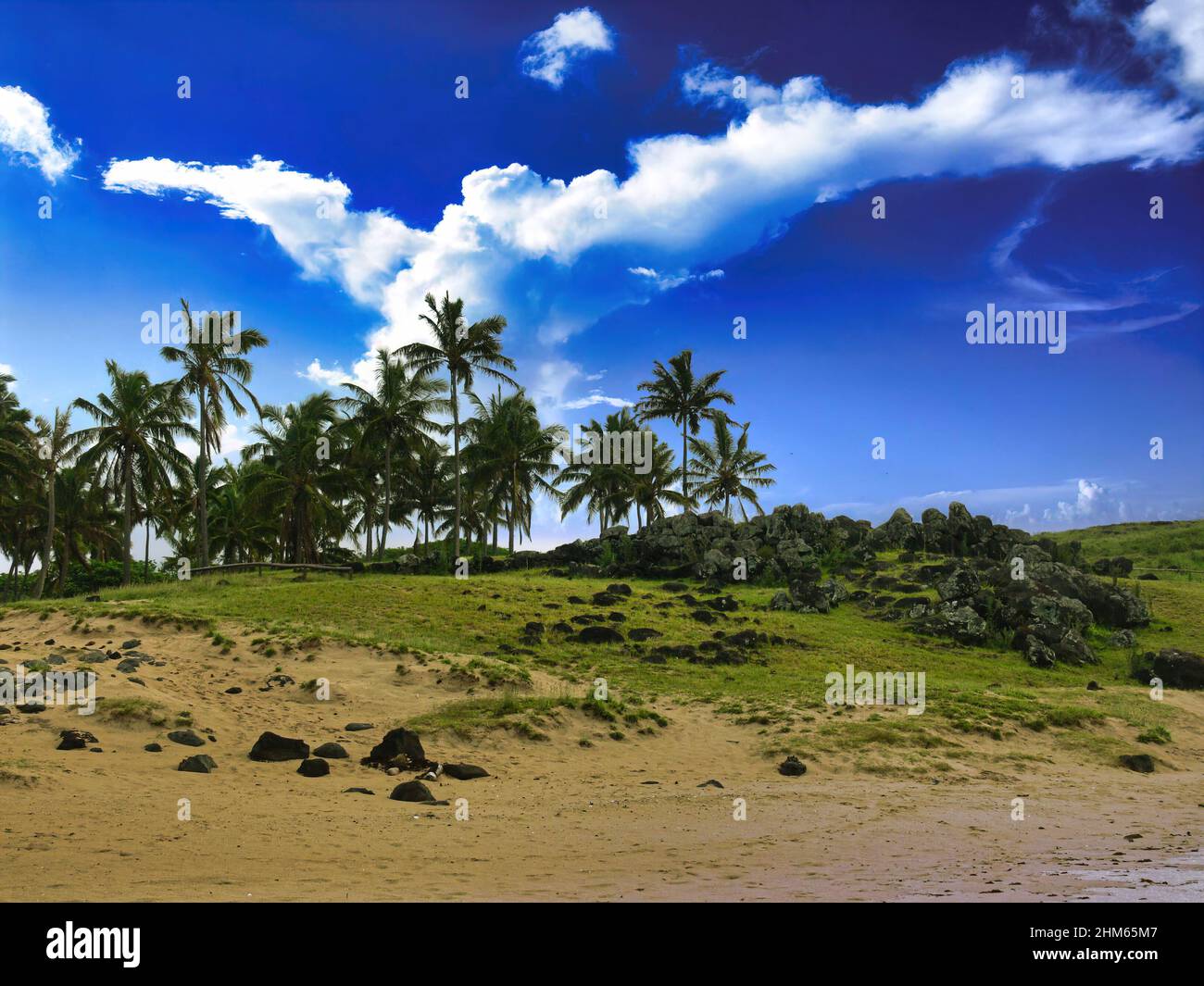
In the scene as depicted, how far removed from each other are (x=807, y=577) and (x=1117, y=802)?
24.9 metres

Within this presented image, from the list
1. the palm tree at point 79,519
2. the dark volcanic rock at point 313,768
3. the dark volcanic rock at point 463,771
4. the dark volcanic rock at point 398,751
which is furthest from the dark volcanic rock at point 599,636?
the palm tree at point 79,519

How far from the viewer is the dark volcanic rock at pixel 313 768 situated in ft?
45.1

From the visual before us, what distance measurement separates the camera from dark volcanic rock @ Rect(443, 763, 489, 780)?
47.2ft

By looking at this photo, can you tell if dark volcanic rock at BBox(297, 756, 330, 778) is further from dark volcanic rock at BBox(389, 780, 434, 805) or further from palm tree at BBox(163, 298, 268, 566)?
palm tree at BBox(163, 298, 268, 566)

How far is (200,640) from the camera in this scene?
Result: 2219cm

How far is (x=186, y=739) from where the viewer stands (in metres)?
14.7

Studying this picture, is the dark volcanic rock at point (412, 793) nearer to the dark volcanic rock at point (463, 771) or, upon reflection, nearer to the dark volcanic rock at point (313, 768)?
the dark volcanic rock at point (463, 771)

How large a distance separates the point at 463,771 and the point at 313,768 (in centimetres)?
271

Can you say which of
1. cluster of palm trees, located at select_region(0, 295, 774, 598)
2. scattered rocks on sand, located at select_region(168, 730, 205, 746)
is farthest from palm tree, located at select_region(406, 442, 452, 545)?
scattered rocks on sand, located at select_region(168, 730, 205, 746)

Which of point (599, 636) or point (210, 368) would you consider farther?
point (210, 368)

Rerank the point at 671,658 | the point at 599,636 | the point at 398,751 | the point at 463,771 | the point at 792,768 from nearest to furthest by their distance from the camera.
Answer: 1. the point at 463,771
2. the point at 398,751
3. the point at 792,768
4. the point at 671,658
5. the point at 599,636

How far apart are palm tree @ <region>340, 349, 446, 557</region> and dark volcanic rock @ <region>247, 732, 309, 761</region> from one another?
3303cm

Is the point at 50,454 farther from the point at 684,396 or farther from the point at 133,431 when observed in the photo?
the point at 684,396

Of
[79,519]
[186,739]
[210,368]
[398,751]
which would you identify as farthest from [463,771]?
[79,519]
